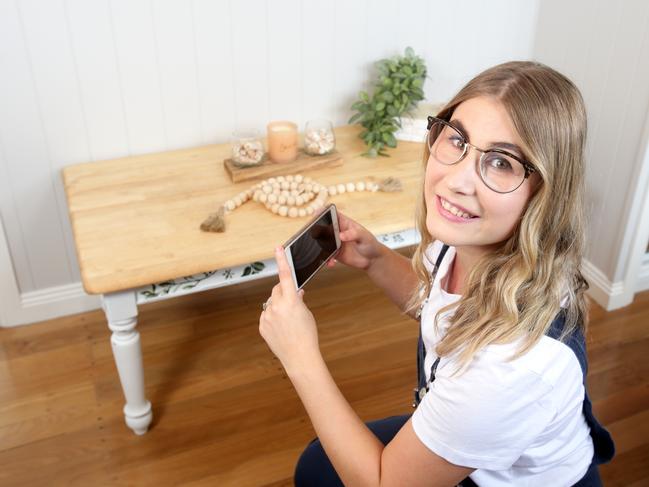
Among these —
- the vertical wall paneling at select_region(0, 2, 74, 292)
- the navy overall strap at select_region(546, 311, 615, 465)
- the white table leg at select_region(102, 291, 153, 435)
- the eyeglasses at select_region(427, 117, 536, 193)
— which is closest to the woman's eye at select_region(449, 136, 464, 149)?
the eyeglasses at select_region(427, 117, 536, 193)

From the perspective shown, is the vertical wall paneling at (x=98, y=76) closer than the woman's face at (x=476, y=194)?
No

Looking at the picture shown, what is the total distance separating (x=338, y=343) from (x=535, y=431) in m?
1.29

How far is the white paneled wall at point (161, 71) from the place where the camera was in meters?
1.92

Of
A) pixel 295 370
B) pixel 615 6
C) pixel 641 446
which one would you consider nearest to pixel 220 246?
pixel 295 370

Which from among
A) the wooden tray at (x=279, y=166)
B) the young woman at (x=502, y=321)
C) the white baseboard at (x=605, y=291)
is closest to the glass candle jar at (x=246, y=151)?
the wooden tray at (x=279, y=166)

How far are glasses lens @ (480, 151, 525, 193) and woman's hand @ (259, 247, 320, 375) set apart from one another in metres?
0.39

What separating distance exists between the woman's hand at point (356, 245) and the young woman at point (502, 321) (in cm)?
34

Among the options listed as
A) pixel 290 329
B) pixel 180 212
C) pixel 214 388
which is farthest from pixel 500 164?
pixel 214 388

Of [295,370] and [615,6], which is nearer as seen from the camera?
[295,370]

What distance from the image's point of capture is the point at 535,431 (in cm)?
93

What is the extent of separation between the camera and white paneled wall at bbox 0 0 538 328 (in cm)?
192

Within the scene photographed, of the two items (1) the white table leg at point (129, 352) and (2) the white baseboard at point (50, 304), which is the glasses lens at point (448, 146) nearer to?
(1) the white table leg at point (129, 352)

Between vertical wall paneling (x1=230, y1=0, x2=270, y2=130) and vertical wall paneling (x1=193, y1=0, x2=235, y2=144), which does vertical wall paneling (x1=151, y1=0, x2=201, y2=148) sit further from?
vertical wall paneling (x1=230, y1=0, x2=270, y2=130)

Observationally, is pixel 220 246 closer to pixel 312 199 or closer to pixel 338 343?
pixel 312 199
